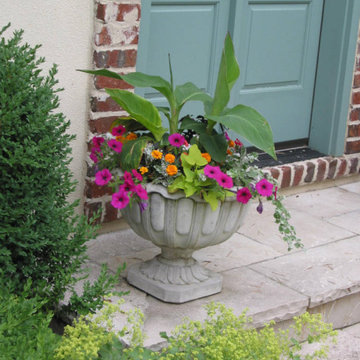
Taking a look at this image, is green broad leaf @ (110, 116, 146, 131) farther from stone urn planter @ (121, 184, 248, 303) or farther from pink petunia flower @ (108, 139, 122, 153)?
stone urn planter @ (121, 184, 248, 303)

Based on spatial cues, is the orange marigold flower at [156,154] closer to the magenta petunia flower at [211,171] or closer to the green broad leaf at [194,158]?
the green broad leaf at [194,158]

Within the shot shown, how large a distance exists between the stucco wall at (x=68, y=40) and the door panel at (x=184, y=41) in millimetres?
355

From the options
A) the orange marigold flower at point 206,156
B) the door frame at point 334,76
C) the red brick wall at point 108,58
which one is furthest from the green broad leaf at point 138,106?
the door frame at point 334,76

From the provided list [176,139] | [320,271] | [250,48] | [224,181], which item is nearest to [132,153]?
[176,139]

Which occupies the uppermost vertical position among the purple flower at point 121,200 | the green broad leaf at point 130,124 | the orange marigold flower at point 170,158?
the green broad leaf at point 130,124

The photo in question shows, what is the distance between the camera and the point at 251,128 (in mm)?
2986

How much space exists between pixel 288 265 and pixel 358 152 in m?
1.56

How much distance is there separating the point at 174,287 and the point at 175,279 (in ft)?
0.17

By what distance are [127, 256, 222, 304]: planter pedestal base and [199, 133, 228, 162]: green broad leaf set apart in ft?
1.66

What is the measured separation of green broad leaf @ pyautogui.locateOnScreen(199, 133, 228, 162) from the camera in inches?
122

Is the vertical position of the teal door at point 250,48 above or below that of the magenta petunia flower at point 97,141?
above

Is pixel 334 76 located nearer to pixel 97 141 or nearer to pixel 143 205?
pixel 97 141

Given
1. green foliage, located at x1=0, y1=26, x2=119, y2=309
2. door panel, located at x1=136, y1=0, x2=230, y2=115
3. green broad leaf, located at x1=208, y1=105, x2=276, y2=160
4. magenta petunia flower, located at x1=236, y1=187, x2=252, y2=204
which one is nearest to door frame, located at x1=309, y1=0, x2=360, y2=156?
door panel, located at x1=136, y1=0, x2=230, y2=115

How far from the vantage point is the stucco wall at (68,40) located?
330cm
